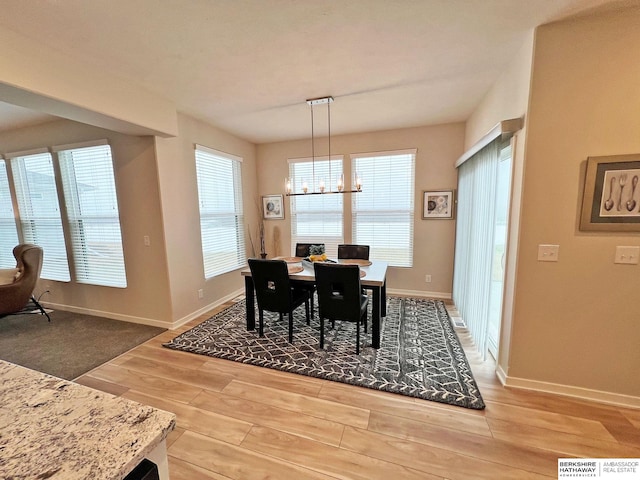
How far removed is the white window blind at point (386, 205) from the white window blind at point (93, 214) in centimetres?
346

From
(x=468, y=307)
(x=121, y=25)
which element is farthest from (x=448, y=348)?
(x=121, y=25)

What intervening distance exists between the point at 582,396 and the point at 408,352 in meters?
1.30

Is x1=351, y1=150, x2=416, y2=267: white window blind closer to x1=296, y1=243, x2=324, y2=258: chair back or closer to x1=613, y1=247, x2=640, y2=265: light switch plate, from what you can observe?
x1=296, y1=243, x2=324, y2=258: chair back

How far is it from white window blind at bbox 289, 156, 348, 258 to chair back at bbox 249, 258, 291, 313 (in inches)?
79.9

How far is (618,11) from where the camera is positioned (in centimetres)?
173

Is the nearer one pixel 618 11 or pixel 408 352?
pixel 618 11

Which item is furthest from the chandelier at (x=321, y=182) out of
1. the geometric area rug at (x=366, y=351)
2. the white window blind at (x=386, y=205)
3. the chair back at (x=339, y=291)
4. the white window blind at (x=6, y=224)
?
the white window blind at (x=6, y=224)

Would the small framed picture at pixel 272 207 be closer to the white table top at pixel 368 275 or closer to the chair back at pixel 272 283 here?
the white table top at pixel 368 275

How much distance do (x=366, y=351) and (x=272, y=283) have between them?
1.22 meters

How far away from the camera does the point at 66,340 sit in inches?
122

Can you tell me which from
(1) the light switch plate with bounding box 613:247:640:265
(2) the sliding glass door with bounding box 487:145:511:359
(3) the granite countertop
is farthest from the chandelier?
(3) the granite countertop

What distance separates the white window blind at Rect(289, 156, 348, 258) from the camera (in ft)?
15.2

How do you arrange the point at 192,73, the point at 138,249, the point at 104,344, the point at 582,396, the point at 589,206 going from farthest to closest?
the point at 138,249, the point at 104,344, the point at 192,73, the point at 582,396, the point at 589,206

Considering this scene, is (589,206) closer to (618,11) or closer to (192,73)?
(618,11)
